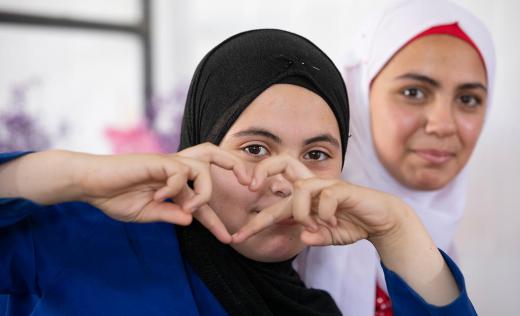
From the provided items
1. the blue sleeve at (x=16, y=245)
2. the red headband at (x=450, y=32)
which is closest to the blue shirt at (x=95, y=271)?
the blue sleeve at (x=16, y=245)

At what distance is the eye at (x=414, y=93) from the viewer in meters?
1.55

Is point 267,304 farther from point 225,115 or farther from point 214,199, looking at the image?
point 225,115

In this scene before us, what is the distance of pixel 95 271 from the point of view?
998mm

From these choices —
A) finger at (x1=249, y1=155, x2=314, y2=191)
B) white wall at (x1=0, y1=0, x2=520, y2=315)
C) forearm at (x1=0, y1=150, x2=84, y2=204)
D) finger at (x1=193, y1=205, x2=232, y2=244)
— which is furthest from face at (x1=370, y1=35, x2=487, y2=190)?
forearm at (x1=0, y1=150, x2=84, y2=204)

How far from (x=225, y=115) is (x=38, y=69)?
111 inches

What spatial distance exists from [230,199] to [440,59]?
785 mm

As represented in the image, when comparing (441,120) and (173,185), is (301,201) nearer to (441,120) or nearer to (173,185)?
(173,185)

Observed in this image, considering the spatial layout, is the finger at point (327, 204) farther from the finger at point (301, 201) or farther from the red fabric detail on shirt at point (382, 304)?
the red fabric detail on shirt at point (382, 304)

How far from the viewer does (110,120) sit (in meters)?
3.81

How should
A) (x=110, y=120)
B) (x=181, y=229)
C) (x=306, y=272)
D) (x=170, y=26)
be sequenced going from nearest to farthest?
1. (x=181, y=229)
2. (x=306, y=272)
3. (x=110, y=120)
4. (x=170, y=26)

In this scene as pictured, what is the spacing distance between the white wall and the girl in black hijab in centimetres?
89

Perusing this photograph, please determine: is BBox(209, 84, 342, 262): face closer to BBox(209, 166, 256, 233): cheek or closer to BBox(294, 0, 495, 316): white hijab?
BBox(209, 166, 256, 233): cheek

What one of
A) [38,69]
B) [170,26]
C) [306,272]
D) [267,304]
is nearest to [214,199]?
[267,304]

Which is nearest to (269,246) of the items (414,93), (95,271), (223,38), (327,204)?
(327,204)
